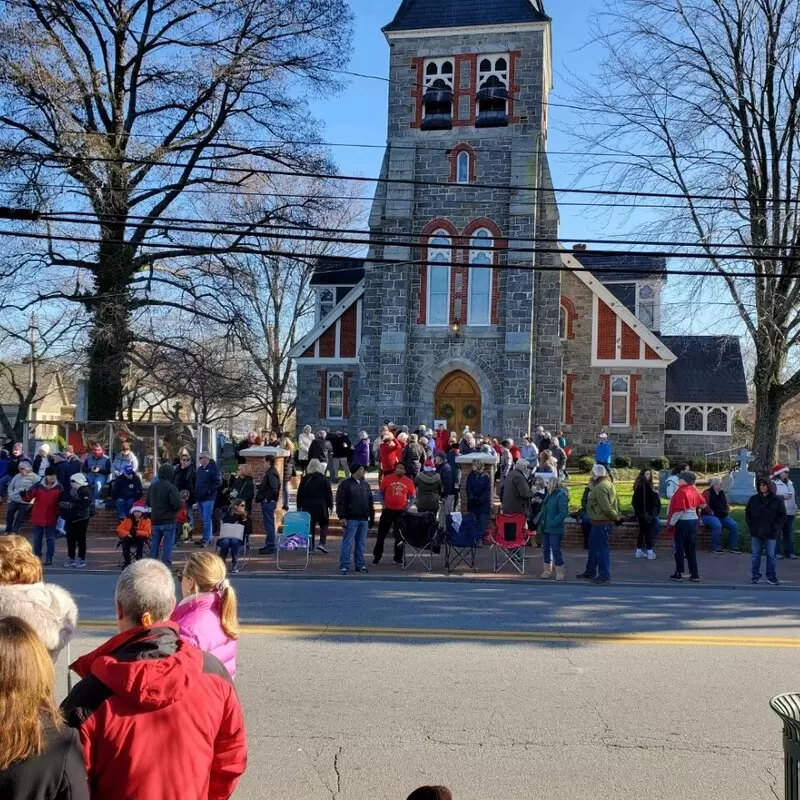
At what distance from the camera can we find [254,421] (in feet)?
227

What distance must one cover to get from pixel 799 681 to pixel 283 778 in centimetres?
463

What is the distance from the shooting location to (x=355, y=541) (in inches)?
508

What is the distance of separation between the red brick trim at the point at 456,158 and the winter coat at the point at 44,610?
26.6m

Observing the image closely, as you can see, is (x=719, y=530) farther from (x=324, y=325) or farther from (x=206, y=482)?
(x=324, y=325)

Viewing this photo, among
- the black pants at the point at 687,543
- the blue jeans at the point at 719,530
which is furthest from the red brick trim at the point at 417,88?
the black pants at the point at 687,543

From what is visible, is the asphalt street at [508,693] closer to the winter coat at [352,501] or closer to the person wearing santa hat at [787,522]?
the winter coat at [352,501]

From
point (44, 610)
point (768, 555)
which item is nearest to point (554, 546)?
point (768, 555)

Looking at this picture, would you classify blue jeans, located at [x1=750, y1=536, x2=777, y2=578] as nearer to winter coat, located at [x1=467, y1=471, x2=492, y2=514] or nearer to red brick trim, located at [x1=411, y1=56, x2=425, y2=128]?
winter coat, located at [x1=467, y1=471, x2=492, y2=514]

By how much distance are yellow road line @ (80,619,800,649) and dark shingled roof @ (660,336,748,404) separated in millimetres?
27142

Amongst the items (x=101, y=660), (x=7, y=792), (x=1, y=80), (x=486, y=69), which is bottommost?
(x=7, y=792)

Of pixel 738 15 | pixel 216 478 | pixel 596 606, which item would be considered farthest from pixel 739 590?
pixel 738 15

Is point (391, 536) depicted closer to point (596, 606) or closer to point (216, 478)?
point (216, 478)

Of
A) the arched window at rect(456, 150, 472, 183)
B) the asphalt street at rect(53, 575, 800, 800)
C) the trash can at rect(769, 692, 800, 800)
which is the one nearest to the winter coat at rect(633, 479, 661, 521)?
the asphalt street at rect(53, 575, 800, 800)

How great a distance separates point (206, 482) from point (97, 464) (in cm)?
427
